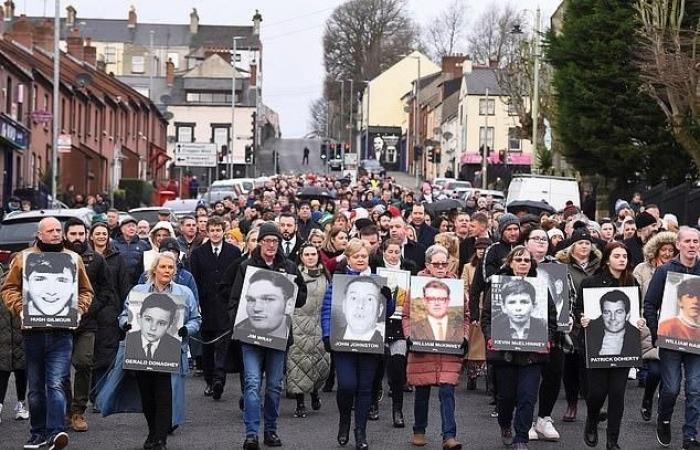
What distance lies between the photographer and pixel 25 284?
11.1 meters

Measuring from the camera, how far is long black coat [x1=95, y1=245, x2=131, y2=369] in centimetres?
1265

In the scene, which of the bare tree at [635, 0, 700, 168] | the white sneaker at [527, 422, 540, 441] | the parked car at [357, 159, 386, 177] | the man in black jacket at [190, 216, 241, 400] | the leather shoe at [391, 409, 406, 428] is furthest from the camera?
the parked car at [357, 159, 386, 177]

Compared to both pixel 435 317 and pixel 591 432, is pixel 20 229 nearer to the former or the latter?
pixel 435 317

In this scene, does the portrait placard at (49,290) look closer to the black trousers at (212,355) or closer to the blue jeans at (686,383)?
the black trousers at (212,355)

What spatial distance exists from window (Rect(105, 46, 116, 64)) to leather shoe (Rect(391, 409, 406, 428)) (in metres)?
133

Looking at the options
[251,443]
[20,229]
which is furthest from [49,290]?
[20,229]

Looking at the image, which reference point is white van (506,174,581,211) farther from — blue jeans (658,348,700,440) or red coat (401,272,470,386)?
red coat (401,272,470,386)

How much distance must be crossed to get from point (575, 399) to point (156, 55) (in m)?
137

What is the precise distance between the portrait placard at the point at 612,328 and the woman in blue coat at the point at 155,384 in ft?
10.2

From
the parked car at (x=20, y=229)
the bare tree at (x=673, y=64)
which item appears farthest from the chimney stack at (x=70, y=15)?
the parked car at (x=20, y=229)

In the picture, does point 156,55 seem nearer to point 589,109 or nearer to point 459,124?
point 459,124

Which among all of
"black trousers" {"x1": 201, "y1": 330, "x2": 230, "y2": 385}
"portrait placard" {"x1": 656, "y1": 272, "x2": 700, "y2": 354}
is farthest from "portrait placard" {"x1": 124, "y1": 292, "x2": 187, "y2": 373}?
"portrait placard" {"x1": 656, "y1": 272, "x2": 700, "y2": 354}

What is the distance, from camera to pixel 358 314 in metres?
11.6

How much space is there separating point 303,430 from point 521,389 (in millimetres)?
2331
